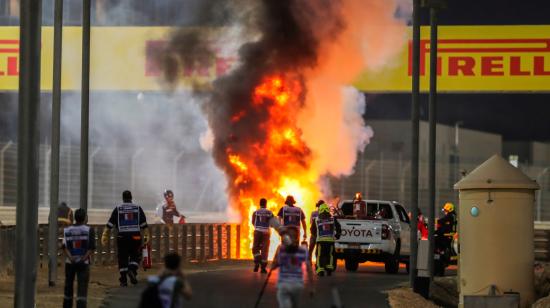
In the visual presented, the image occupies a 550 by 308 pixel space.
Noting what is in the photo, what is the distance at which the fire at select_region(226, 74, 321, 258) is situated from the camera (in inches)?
1455

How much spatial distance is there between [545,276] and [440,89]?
52.2 ft

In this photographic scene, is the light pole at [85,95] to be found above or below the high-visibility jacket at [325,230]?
above

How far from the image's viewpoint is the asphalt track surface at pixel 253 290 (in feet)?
70.9

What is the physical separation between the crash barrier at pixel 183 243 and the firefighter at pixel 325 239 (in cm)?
513

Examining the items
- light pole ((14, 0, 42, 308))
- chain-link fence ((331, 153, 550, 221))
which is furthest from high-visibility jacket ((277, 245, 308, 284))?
chain-link fence ((331, 153, 550, 221))

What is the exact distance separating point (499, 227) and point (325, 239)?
4.97 m

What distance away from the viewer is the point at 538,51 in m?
43.4

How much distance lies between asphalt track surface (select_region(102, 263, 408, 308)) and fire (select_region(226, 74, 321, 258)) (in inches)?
265

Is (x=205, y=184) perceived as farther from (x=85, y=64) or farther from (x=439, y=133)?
(x=85, y=64)

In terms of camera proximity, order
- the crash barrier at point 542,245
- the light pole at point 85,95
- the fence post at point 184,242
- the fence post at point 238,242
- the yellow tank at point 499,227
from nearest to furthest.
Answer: the yellow tank at point 499,227 < the light pole at point 85,95 < the fence post at point 184,242 < the fence post at point 238,242 < the crash barrier at point 542,245

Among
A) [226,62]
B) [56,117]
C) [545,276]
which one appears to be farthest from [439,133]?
Result: [56,117]

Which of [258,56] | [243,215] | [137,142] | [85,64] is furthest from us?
[137,142]

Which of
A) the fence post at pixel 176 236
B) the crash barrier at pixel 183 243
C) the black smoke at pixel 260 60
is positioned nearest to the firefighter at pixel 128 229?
the crash barrier at pixel 183 243

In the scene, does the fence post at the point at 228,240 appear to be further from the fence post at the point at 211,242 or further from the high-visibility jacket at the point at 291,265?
the high-visibility jacket at the point at 291,265
